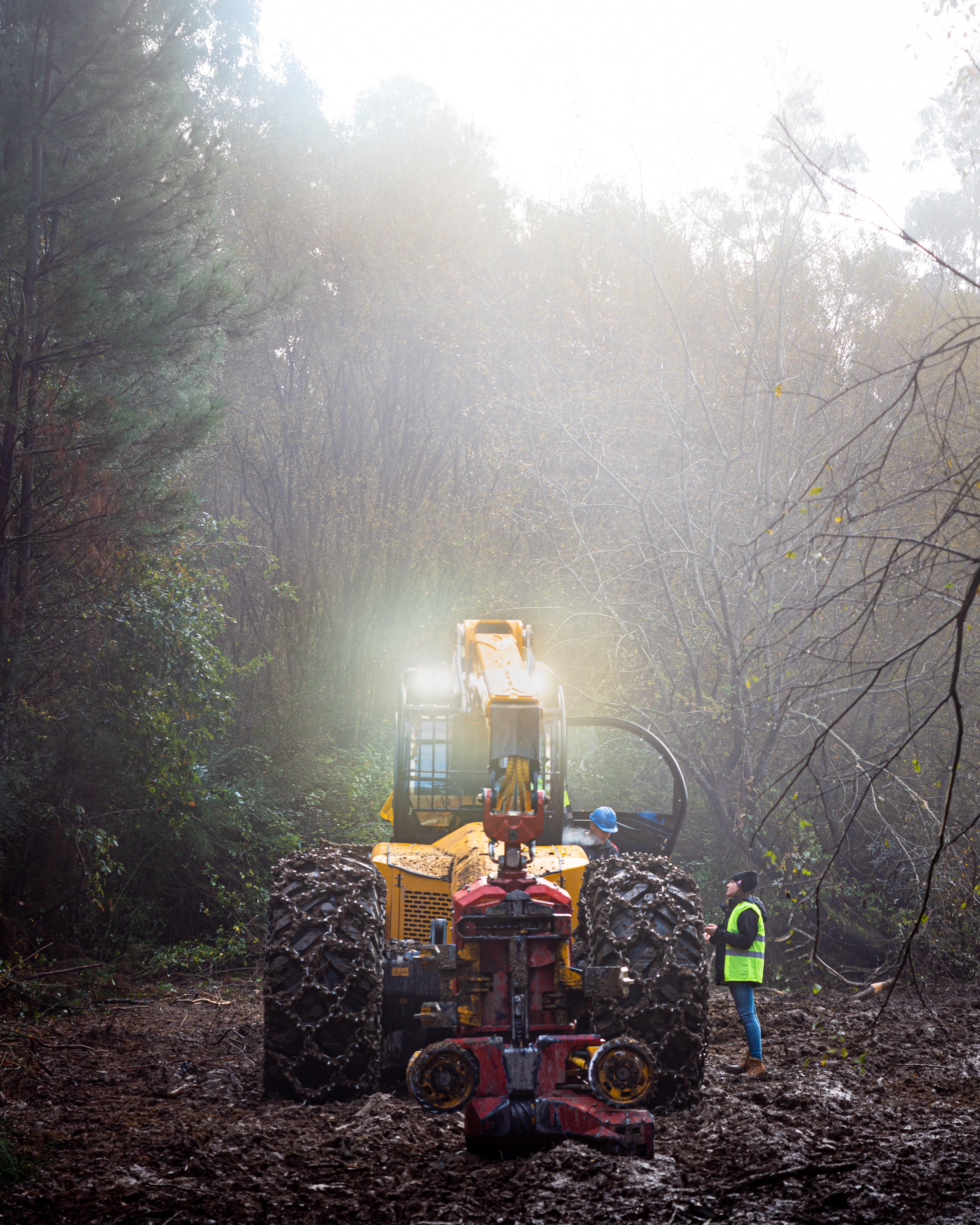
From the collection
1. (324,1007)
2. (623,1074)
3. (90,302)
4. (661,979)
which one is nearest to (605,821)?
(661,979)

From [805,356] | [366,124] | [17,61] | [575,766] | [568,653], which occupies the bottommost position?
[575,766]

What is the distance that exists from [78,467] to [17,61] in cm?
358

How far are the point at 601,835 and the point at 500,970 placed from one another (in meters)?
1.97

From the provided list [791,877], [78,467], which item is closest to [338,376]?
[78,467]

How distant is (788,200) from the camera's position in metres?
11.5

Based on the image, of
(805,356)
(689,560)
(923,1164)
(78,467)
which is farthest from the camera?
(805,356)

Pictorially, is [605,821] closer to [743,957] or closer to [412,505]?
[743,957]

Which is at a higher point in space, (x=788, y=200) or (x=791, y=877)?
(x=788, y=200)

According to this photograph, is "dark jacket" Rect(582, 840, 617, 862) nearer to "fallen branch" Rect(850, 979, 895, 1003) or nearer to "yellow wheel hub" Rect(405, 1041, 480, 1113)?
"yellow wheel hub" Rect(405, 1041, 480, 1113)

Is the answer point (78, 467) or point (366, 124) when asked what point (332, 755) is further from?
point (366, 124)

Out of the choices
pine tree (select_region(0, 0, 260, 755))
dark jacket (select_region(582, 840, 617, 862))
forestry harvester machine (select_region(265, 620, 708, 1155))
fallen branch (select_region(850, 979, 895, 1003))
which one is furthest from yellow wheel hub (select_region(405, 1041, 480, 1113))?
pine tree (select_region(0, 0, 260, 755))

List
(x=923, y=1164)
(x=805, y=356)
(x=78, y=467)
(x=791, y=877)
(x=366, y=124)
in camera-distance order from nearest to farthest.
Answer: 1. (x=923, y=1164)
2. (x=78, y=467)
3. (x=791, y=877)
4. (x=805, y=356)
5. (x=366, y=124)

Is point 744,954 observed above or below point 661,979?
below

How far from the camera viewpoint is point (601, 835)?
6.20 m
